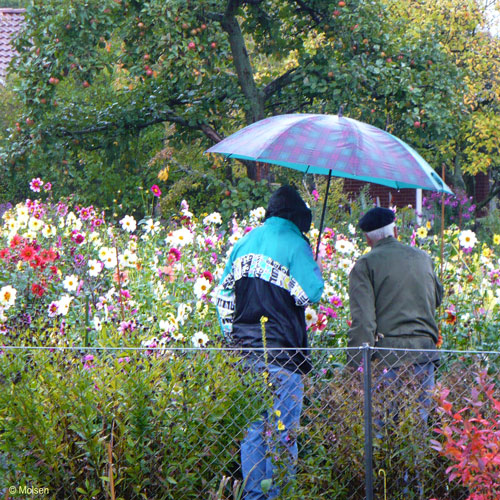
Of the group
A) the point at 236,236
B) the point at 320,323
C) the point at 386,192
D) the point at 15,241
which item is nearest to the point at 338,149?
the point at 320,323

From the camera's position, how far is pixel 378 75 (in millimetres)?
10250

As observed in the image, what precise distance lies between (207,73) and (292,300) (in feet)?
22.0

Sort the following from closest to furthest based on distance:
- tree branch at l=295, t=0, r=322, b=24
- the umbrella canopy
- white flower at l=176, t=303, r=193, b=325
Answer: the umbrella canopy < white flower at l=176, t=303, r=193, b=325 < tree branch at l=295, t=0, r=322, b=24

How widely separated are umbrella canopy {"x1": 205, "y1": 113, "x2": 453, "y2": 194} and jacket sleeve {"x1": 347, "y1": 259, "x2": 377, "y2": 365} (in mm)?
518

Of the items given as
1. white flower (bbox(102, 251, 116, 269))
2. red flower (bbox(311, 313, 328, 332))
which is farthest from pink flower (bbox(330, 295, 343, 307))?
white flower (bbox(102, 251, 116, 269))

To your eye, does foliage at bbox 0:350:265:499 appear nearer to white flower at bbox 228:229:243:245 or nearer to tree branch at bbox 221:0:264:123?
white flower at bbox 228:229:243:245

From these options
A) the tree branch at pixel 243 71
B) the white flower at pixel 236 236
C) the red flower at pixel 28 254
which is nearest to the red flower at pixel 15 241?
Answer: the red flower at pixel 28 254

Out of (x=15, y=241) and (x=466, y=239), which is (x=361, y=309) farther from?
(x=15, y=241)

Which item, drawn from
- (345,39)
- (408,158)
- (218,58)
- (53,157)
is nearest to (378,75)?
(345,39)

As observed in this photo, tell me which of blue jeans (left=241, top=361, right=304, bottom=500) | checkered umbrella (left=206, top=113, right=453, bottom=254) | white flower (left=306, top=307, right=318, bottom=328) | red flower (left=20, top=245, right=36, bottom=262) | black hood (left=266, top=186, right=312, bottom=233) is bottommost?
blue jeans (left=241, top=361, right=304, bottom=500)

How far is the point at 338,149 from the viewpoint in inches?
147

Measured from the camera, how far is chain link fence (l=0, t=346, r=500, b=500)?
3080mm

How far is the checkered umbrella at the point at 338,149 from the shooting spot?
366 centimetres

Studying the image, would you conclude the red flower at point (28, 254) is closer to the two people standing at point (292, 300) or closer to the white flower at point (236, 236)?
the white flower at point (236, 236)
